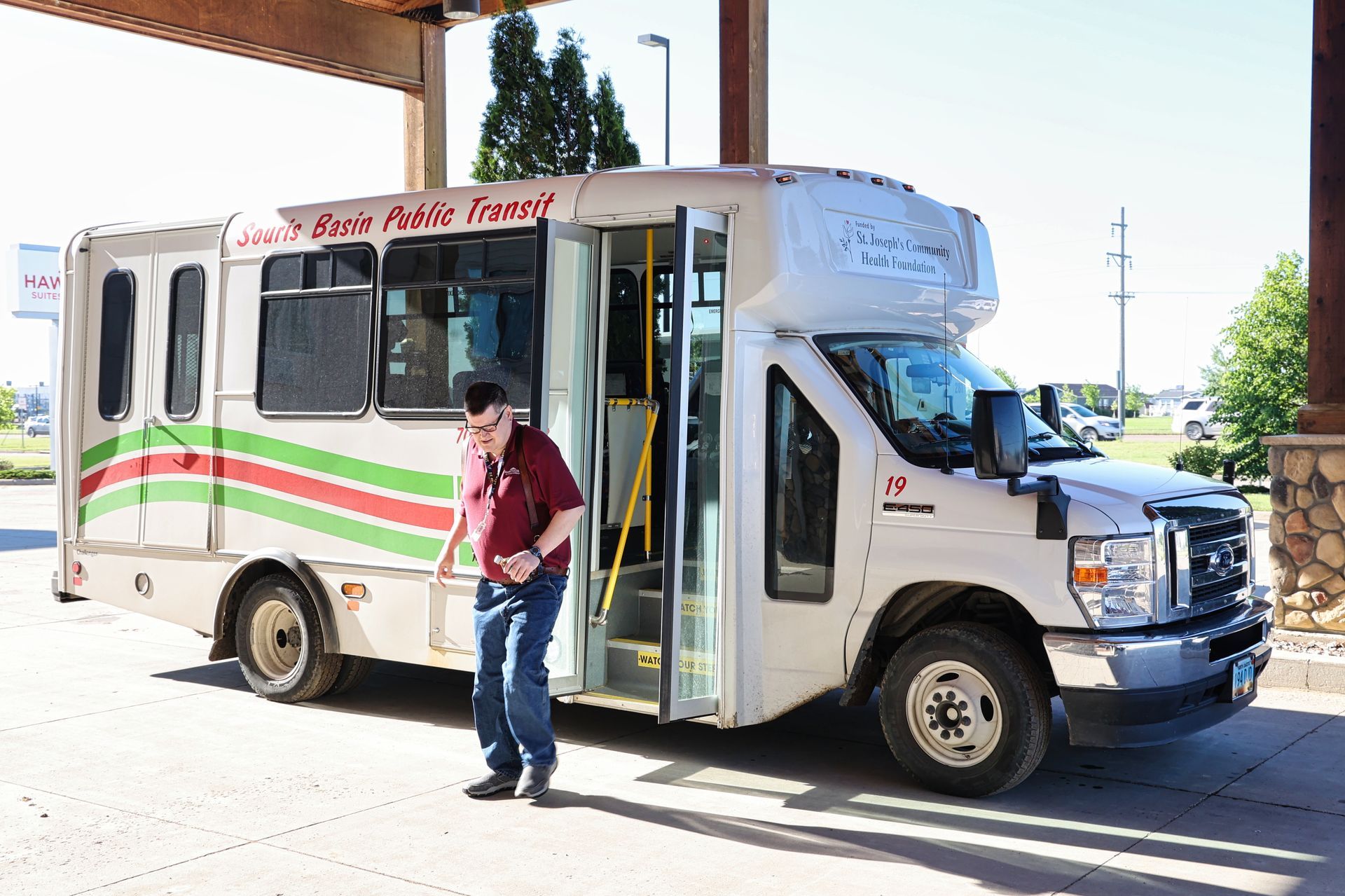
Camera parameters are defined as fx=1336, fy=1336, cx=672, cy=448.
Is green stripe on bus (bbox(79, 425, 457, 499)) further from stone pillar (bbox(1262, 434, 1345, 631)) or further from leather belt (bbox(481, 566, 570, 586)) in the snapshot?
stone pillar (bbox(1262, 434, 1345, 631))

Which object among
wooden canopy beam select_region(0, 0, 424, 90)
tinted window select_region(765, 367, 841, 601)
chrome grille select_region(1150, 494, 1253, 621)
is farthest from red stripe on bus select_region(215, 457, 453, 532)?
wooden canopy beam select_region(0, 0, 424, 90)

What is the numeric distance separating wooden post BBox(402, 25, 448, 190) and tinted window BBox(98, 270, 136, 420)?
3960mm

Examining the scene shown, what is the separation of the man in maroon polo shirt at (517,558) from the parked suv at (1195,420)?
43.7 meters

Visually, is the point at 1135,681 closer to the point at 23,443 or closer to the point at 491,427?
the point at 491,427

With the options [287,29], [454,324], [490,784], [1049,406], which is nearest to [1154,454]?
[287,29]

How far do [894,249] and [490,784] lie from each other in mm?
3512

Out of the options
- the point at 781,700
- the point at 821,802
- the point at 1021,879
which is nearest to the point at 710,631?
the point at 781,700

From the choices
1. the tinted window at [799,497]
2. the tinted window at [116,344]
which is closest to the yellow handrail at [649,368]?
the tinted window at [799,497]

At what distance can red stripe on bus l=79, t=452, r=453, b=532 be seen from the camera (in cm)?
771

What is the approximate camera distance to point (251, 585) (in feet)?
28.0

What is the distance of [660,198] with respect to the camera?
6.86 metres

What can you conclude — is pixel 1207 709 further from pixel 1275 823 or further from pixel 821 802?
pixel 821 802

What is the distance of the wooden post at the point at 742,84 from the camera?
9977 millimetres

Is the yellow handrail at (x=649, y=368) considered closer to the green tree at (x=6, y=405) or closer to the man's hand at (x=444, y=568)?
the man's hand at (x=444, y=568)
